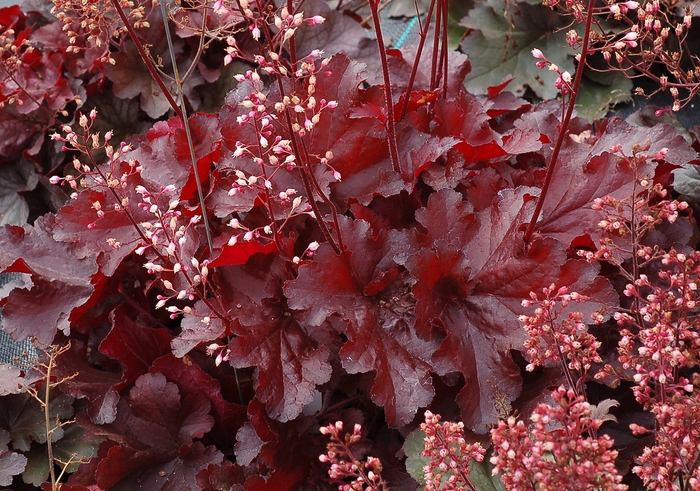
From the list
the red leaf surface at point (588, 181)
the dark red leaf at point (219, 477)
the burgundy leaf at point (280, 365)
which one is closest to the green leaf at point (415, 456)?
the burgundy leaf at point (280, 365)

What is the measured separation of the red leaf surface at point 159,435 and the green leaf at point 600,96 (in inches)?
52.3

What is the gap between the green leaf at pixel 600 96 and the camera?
204 centimetres

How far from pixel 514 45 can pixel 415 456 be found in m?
1.44

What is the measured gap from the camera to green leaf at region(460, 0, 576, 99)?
2115 mm

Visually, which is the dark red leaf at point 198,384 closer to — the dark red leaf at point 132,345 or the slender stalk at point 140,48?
the dark red leaf at point 132,345

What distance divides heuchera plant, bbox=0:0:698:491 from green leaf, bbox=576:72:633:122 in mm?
558

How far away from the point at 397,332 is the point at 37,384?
2.23ft

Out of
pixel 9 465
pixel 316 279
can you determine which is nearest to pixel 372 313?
pixel 316 279

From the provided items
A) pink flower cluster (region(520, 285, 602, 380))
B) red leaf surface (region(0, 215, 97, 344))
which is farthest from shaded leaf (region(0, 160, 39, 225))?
pink flower cluster (region(520, 285, 602, 380))

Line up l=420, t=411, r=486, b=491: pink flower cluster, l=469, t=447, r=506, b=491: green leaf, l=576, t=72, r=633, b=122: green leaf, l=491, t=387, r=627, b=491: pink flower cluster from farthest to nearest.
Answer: l=576, t=72, r=633, b=122: green leaf, l=469, t=447, r=506, b=491: green leaf, l=420, t=411, r=486, b=491: pink flower cluster, l=491, t=387, r=627, b=491: pink flower cluster

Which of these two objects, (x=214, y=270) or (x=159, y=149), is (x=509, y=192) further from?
(x=159, y=149)

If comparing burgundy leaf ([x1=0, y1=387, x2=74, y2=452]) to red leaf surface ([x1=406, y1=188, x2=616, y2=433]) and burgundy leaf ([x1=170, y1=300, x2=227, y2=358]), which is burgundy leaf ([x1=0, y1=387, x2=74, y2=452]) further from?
red leaf surface ([x1=406, y1=188, x2=616, y2=433])

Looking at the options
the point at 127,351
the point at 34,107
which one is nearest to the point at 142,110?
the point at 34,107

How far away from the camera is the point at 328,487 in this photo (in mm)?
1268
